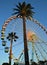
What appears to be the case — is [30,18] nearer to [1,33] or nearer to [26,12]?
[26,12]

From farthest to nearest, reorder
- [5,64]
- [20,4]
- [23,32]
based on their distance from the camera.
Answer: [5,64] < [20,4] < [23,32]

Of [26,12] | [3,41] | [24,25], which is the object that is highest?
[26,12]

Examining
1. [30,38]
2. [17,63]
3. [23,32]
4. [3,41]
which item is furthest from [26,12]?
[17,63]

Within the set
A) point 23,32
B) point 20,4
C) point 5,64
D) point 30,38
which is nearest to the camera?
point 23,32

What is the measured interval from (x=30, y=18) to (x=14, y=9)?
5345 mm

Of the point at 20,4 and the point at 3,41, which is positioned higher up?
the point at 20,4

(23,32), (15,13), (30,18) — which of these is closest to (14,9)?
(15,13)

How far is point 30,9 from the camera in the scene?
59.9 m

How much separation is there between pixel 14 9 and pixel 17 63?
24.6 metres

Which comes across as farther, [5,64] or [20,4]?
[5,64]

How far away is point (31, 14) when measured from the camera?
197ft

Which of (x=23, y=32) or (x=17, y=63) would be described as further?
(x=17, y=63)

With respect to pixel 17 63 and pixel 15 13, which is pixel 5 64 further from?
pixel 15 13

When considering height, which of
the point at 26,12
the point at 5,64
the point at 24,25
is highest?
the point at 26,12
